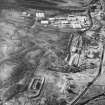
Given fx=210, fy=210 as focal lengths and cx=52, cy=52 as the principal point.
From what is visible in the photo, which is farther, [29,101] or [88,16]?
[88,16]

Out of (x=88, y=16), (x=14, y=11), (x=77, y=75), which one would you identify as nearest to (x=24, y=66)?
(x=77, y=75)

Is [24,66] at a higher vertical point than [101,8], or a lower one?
lower

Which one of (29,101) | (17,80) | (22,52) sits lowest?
(29,101)

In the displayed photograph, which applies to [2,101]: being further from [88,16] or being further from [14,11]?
[88,16]

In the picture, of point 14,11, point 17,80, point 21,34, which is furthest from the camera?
point 14,11

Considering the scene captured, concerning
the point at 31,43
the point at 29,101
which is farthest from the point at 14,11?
the point at 29,101

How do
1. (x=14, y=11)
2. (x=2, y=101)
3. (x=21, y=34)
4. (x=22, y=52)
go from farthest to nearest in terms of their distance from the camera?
1. (x=14, y=11)
2. (x=21, y=34)
3. (x=22, y=52)
4. (x=2, y=101)
